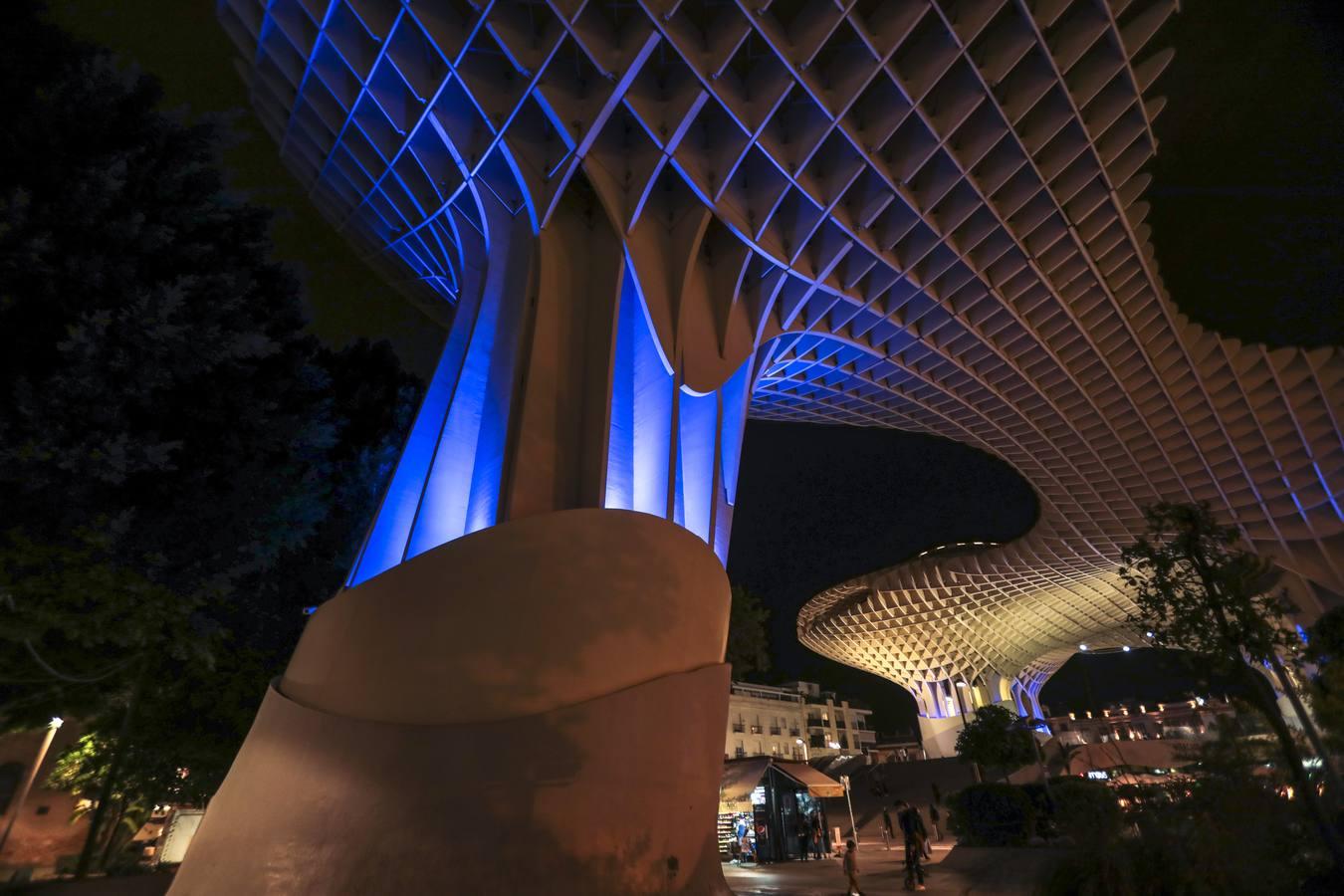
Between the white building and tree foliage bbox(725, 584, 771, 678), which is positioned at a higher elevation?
the white building

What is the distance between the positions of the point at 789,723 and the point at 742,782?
169 ft

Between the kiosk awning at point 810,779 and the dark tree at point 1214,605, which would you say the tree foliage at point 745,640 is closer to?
the kiosk awning at point 810,779

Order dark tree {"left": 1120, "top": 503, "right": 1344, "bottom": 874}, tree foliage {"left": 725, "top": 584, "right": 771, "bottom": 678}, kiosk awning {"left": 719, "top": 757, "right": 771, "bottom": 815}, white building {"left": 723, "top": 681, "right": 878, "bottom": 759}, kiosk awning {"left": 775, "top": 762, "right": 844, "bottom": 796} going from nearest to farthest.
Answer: dark tree {"left": 1120, "top": 503, "right": 1344, "bottom": 874}, kiosk awning {"left": 775, "top": 762, "right": 844, "bottom": 796}, kiosk awning {"left": 719, "top": 757, "right": 771, "bottom": 815}, tree foliage {"left": 725, "top": 584, "right": 771, "bottom": 678}, white building {"left": 723, "top": 681, "right": 878, "bottom": 759}

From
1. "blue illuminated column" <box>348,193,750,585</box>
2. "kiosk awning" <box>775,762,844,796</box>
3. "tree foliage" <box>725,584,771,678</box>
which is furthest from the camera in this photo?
"tree foliage" <box>725,584,771,678</box>

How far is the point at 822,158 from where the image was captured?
48.0 feet

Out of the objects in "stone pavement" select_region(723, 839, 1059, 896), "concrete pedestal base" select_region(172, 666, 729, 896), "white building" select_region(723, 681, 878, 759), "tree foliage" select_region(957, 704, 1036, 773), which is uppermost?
"white building" select_region(723, 681, 878, 759)

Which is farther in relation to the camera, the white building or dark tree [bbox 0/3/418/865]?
the white building

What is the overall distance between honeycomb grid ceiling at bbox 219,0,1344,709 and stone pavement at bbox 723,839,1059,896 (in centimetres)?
1185

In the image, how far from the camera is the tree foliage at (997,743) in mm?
33719

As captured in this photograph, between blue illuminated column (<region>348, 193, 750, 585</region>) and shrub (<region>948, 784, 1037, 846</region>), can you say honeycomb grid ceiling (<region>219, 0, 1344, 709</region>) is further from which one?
shrub (<region>948, 784, 1037, 846</region>)

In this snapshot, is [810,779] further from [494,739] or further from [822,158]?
[822,158]

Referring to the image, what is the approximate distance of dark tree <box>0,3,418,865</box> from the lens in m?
7.89

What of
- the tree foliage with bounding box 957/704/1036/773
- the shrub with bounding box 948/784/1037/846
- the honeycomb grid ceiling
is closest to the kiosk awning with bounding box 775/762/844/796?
the shrub with bounding box 948/784/1037/846

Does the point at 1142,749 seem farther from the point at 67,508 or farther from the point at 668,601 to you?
Result: the point at 67,508
